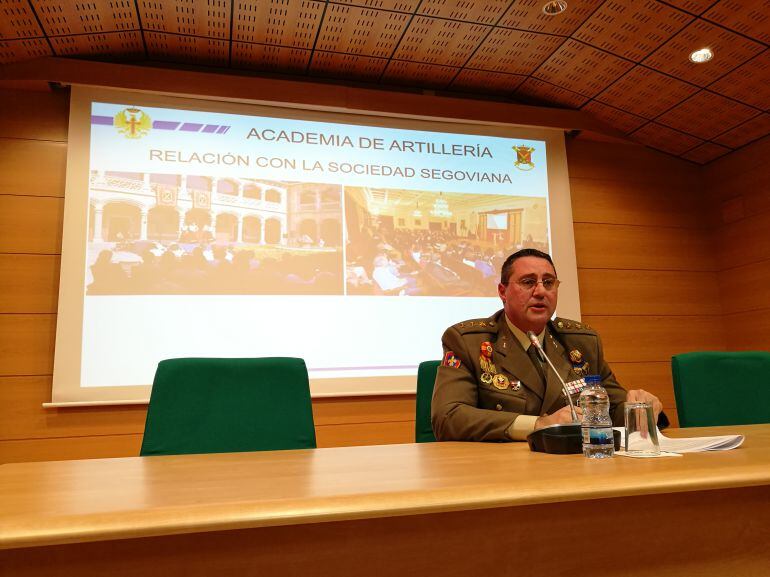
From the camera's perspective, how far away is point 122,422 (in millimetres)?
3539

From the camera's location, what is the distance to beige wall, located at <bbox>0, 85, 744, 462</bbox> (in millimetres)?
3506

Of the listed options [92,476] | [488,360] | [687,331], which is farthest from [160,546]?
[687,331]

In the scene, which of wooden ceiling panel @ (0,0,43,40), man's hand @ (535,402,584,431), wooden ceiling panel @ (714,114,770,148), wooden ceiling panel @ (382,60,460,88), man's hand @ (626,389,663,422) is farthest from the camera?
wooden ceiling panel @ (714,114,770,148)

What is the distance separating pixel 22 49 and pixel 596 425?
381cm

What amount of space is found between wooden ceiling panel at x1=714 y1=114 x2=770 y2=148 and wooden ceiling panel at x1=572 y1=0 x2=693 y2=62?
47.4 inches

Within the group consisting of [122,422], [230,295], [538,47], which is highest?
[538,47]

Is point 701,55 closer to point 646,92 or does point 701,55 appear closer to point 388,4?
point 646,92

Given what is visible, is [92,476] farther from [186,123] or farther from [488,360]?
[186,123]

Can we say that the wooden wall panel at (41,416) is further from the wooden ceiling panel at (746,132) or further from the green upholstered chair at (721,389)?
the wooden ceiling panel at (746,132)

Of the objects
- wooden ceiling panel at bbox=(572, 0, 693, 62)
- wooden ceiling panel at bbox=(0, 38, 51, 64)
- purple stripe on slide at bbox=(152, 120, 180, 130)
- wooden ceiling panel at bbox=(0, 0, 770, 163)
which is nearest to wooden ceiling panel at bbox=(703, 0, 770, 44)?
wooden ceiling panel at bbox=(0, 0, 770, 163)

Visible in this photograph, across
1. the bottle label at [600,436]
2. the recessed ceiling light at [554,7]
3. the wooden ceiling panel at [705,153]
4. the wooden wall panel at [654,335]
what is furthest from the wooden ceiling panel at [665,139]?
the bottle label at [600,436]

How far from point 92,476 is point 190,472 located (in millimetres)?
171

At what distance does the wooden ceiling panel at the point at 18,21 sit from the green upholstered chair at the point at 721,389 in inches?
140

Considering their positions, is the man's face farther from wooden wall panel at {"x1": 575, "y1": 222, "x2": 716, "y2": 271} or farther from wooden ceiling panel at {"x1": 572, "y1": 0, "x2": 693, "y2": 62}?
wooden wall panel at {"x1": 575, "y1": 222, "x2": 716, "y2": 271}
